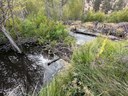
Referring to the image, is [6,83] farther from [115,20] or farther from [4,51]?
[115,20]

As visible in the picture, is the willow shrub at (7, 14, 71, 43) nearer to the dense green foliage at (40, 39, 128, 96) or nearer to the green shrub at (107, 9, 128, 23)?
the dense green foliage at (40, 39, 128, 96)

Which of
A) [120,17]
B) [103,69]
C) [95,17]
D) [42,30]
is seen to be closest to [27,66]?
[42,30]

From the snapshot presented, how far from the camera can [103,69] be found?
12.1ft

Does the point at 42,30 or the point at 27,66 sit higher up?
the point at 42,30

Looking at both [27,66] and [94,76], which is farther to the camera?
[27,66]

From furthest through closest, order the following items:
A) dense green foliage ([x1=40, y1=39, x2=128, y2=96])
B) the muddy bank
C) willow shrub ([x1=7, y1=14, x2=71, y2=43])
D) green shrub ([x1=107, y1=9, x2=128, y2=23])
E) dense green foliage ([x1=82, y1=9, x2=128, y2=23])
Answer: dense green foliage ([x1=82, y1=9, x2=128, y2=23]), green shrub ([x1=107, y1=9, x2=128, y2=23]), willow shrub ([x1=7, y1=14, x2=71, y2=43]), the muddy bank, dense green foliage ([x1=40, y1=39, x2=128, y2=96])

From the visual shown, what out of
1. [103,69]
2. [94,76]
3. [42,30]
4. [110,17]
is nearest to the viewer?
[94,76]

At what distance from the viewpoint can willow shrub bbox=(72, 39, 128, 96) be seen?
127 inches

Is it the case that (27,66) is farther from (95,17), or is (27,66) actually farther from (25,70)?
(95,17)

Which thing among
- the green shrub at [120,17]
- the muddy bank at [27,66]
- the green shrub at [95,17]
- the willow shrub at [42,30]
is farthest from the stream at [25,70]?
the green shrub at [95,17]

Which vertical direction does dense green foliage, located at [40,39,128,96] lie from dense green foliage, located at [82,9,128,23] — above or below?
above

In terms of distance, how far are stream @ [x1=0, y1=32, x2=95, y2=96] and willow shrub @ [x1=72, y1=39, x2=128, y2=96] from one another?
5.75 feet

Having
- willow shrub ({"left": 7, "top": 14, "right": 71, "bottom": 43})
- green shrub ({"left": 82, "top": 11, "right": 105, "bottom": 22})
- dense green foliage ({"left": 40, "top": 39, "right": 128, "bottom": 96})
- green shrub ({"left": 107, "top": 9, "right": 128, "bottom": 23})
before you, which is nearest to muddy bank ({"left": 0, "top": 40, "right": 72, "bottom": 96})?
willow shrub ({"left": 7, "top": 14, "right": 71, "bottom": 43})

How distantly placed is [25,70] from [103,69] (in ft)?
16.5
